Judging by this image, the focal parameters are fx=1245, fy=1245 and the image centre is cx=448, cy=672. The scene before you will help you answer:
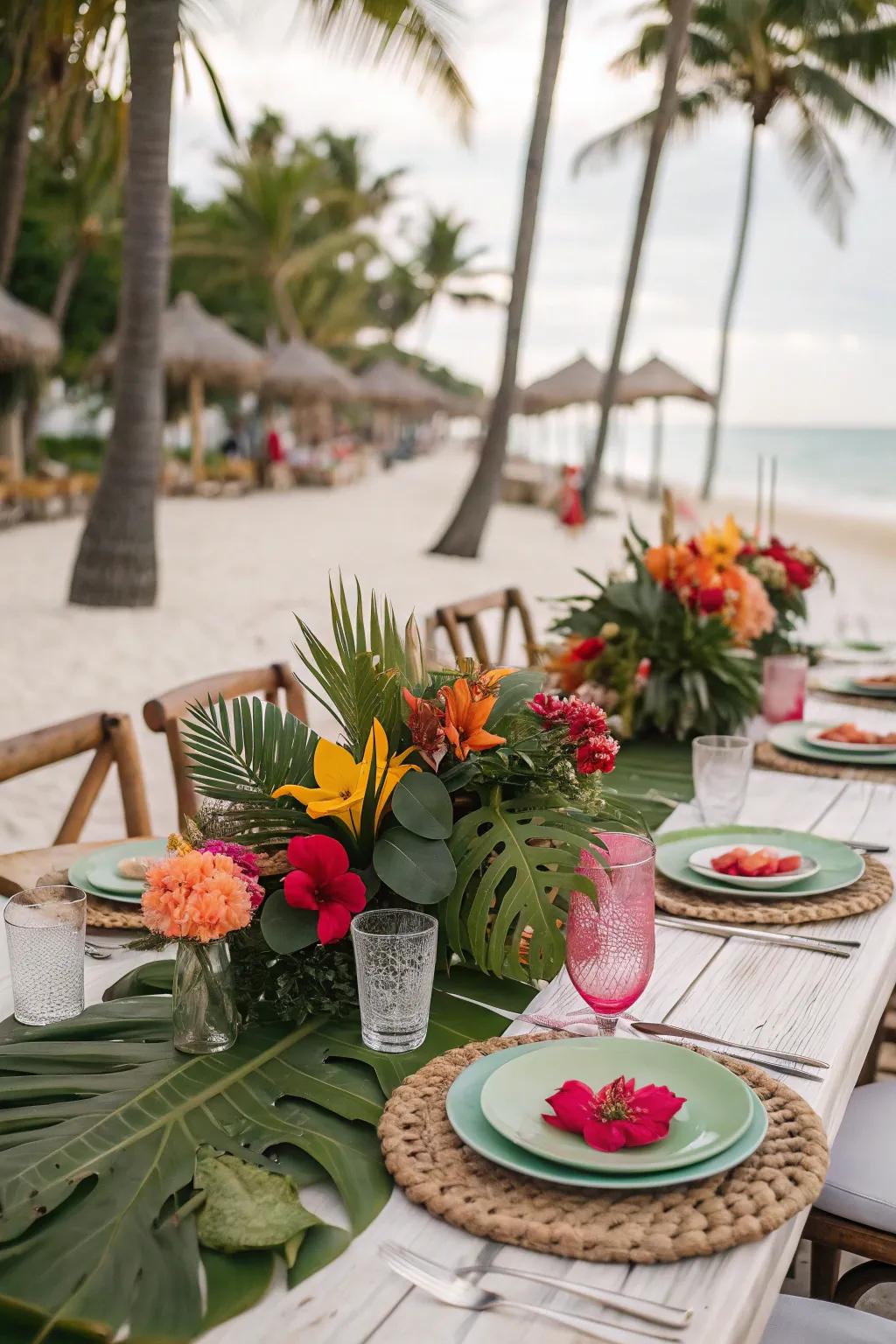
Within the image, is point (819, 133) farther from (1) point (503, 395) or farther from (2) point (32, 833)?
(2) point (32, 833)

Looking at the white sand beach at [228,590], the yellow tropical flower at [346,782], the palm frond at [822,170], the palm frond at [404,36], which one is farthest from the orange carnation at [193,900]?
the palm frond at [822,170]

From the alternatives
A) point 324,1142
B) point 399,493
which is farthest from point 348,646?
point 399,493

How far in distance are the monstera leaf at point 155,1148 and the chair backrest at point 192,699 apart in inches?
32.5

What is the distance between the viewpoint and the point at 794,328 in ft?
220

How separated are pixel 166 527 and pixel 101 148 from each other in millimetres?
4761

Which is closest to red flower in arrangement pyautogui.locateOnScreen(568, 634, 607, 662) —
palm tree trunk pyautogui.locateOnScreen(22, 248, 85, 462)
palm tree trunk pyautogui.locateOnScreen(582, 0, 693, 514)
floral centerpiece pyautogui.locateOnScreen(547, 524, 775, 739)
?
floral centerpiece pyautogui.locateOnScreen(547, 524, 775, 739)

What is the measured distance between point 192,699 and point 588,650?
925mm

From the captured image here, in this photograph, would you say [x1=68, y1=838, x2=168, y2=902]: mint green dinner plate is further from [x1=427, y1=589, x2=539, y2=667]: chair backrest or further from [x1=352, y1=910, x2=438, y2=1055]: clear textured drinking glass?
[x1=427, y1=589, x2=539, y2=667]: chair backrest

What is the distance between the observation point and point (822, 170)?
69.2 feet

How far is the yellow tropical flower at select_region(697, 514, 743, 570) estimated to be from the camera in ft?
9.72

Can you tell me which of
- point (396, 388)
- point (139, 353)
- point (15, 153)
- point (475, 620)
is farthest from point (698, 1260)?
point (396, 388)

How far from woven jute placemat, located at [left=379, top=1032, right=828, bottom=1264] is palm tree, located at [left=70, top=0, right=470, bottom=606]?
755cm

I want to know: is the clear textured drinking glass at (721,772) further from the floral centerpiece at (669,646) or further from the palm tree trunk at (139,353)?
the palm tree trunk at (139,353)

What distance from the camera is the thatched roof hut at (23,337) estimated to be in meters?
14.1
